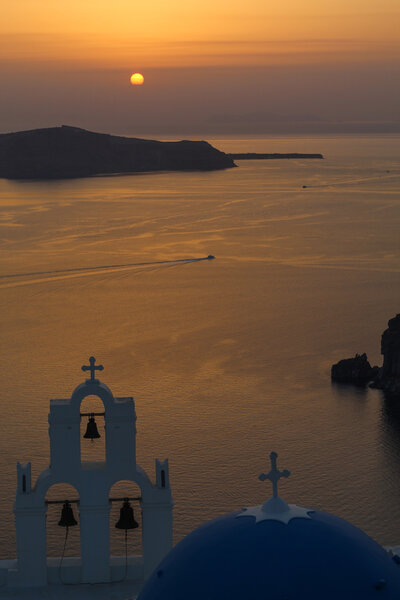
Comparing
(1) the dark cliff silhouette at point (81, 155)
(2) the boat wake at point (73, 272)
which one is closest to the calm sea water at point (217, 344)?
(2) the boat wake at point (73, 272)

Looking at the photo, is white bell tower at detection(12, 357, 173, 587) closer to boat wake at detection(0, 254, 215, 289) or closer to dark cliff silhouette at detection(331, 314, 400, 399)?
dark cliff silhouette at detection(331, 314, 400, 399)

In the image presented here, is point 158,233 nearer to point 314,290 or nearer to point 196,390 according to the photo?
point 314,290

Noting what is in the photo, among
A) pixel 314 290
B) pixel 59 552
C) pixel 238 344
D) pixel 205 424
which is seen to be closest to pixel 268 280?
pixel 314 290

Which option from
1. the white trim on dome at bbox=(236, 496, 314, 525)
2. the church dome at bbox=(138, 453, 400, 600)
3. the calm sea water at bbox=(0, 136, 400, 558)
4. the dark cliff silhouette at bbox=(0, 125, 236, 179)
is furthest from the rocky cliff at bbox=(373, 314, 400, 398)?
the dark cliff silhouette at bbox=(0, 125, 236, 179)

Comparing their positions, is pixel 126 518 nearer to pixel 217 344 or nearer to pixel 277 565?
pixel 277 565

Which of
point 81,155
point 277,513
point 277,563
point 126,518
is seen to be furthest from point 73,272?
point 81,155

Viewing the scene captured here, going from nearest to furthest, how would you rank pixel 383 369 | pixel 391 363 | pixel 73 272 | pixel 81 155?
pixel 391 363
pixel 383 369
pixel 73 272
pixel 81 155
